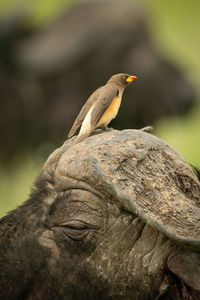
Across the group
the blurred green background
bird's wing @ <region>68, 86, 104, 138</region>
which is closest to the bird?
bird's wing @ <region>68, 86, 104, 138</region>

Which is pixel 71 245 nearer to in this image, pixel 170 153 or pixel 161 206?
pixel 161 206

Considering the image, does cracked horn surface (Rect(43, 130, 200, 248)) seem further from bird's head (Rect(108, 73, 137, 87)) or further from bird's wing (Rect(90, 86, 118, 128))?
bird's head (Rect(108, 73, 137, 87))

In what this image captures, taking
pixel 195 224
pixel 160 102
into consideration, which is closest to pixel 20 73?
pixel 160 102

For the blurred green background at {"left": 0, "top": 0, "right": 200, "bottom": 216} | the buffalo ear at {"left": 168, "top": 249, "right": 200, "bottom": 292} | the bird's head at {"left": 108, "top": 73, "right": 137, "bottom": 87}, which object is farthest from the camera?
the blurred green background at {"left": 0, "top": 0, "right": 200, "bottom": 216}

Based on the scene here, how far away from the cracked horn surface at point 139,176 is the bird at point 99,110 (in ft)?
1.23

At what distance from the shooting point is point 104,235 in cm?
586

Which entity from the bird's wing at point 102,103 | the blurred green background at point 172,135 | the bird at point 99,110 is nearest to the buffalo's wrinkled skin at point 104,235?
the bird at point 99,110

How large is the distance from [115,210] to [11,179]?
12.3 metres

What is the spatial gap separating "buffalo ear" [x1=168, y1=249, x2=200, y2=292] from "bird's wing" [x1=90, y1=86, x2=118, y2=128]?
5.49ft

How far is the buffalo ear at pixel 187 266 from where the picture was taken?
5383 mm

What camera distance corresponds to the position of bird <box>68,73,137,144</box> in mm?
6730

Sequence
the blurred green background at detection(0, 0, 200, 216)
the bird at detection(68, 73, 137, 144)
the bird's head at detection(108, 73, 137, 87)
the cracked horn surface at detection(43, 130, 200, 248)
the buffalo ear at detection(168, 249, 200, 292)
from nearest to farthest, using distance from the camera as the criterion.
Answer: the buffalo ear at detection(168, 249, 200, 292) → the cracked horn surface at detection(43, 130, 200, 248) → the bird at detection(68, 73, 137, 144) → the bird's head at detection(108, 73, 137, 87) → the blurred green background at detection(0, 0, 200, 216)

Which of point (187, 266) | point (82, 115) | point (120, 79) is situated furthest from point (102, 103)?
point (187, 266)

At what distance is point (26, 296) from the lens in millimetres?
5770
